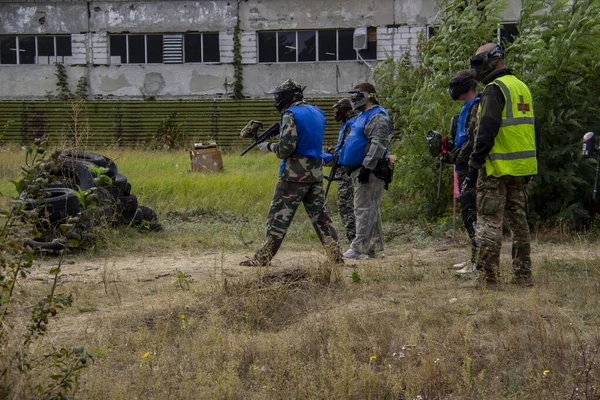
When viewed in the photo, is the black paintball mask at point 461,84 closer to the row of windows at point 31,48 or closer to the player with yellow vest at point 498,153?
the player with yellow vest at point 498,153

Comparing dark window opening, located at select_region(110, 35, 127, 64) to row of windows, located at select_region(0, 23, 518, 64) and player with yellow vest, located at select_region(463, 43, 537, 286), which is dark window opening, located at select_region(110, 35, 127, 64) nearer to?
row of windows, located at select_region(0, 23, 518, 64)

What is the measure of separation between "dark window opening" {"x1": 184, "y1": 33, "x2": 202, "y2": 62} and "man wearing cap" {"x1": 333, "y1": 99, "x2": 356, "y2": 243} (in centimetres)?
1925

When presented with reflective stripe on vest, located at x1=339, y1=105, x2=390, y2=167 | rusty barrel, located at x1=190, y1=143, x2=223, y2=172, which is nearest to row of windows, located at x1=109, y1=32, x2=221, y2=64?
rusty barrel, located at x1=190, y1=143, x2=223, y2=172

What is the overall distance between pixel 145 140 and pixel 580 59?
1952 cm

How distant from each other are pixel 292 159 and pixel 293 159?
13mm

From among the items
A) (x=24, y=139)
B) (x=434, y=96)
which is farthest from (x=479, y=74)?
(x=24, y=139)

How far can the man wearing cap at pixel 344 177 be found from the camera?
34.0 ft

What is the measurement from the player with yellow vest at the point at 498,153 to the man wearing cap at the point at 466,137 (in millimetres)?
644

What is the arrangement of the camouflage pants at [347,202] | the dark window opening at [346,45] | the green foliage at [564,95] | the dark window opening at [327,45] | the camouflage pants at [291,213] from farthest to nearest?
1. the dark window opening at [327,45]
2. the dark window opening at [346,45]
3. the green foliage at [564,95]
4. the camouflage pants at [347,202]
5. the camouflage pants at [291,213]

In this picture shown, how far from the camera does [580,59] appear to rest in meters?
11.0

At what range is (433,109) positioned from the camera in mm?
11227

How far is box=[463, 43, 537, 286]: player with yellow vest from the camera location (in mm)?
6652

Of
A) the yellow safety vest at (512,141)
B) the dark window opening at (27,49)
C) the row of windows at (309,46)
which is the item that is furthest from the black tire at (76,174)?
the dark window opening at (27,49)

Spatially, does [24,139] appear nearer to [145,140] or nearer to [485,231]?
[145,140]
